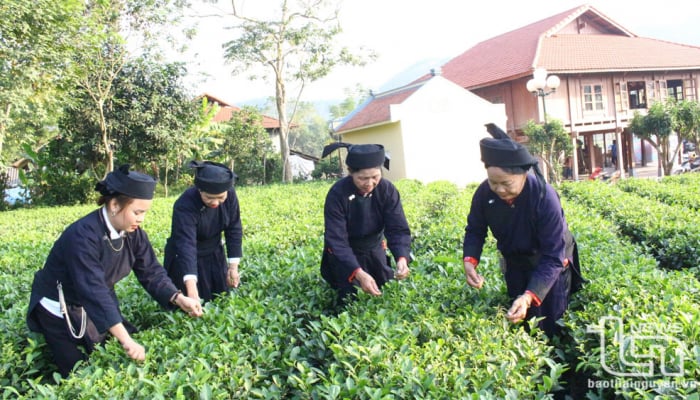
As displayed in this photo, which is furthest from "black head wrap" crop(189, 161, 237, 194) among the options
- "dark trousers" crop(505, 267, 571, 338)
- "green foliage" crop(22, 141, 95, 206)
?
"green foliage" crop(22, 141, 95, 206)

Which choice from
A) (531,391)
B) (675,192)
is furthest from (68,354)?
(675,192)

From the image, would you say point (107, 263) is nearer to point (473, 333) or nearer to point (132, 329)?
point (132, 329)

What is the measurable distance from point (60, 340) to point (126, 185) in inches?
42.1

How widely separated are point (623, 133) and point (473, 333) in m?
26.3

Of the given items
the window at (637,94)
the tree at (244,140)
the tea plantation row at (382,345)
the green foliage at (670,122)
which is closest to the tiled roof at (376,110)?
the tree at (244,140)

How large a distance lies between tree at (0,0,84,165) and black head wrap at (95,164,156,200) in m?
10.2

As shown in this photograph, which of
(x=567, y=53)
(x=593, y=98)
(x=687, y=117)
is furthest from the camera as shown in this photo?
(x=593, y=98)

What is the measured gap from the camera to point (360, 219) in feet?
12.8

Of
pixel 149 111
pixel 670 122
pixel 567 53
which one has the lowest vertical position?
pixel 670 122

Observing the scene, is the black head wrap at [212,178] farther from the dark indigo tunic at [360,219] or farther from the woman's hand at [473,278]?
the woman's hand at [473,278]

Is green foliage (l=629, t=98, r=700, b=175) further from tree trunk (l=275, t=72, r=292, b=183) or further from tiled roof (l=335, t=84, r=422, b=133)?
tree trunk (l=275, t=72, r=292, b=183)

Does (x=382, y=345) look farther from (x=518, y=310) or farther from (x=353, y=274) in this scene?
(x=353, y=274)

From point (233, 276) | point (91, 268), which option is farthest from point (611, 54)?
point (91, 268)

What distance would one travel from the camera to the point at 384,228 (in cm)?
402
